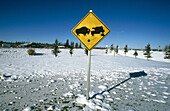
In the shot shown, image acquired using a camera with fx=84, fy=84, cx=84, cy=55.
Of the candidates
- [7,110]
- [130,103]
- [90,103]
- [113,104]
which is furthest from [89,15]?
[7,110]

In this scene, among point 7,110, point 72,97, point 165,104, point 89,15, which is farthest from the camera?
point 72,97

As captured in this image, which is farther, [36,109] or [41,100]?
[41,100]

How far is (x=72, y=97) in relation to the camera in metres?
2.65

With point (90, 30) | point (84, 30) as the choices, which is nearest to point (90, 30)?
point (90, 30)

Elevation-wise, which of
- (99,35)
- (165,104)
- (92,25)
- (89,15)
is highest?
(89,15)

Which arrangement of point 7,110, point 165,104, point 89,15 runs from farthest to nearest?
point 165,104 → point 89,15 → point 7,110

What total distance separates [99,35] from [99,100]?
1.88m

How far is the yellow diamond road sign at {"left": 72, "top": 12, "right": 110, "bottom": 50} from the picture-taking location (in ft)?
7.26

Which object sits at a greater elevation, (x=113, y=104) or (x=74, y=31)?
(x=74, y=31)

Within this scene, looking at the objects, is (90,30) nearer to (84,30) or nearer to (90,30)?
(90,30)

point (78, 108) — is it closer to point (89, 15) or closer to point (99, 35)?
point (99, 35)

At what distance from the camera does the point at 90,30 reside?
224cm

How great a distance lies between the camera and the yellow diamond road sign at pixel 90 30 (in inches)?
87.1

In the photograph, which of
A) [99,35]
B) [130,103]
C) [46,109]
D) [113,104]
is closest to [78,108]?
[46,109]
